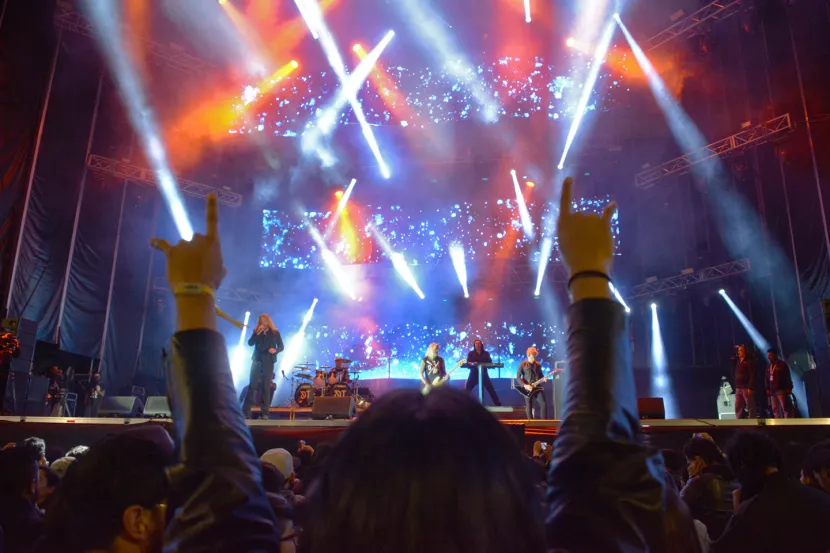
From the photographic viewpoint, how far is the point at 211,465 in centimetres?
105

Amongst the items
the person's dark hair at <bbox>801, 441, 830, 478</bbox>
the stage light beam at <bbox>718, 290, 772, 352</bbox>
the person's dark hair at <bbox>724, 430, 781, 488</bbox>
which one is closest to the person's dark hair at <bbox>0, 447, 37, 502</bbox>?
the person's dark hair at <bbox>724, 430, 781, 488</bbox>

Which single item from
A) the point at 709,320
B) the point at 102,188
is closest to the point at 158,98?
the point at 102,188

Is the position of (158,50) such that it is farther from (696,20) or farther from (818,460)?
(818,460)

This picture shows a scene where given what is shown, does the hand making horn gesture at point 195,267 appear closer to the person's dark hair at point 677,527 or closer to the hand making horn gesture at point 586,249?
the hand making horn gesture at point 586,249

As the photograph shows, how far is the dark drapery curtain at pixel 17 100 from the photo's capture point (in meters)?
12.2

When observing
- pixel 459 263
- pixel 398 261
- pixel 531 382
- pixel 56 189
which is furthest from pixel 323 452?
pixel 398 261

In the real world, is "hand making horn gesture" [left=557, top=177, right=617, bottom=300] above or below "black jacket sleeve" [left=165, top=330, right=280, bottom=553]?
above

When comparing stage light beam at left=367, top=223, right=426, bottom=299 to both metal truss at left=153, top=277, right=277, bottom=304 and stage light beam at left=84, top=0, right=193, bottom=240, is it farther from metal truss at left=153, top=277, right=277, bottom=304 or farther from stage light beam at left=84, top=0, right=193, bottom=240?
stage light beam at left=84, top=0, right=193, bottom=240

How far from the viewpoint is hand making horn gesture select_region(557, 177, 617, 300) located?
3.64 feet

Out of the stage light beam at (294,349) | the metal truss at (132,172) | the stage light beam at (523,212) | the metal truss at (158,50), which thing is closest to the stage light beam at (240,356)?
the stage light beam at (294,349)

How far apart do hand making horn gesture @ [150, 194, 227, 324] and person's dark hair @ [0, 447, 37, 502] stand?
2.31 metres

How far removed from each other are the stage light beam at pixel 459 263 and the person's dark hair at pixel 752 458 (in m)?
14.7

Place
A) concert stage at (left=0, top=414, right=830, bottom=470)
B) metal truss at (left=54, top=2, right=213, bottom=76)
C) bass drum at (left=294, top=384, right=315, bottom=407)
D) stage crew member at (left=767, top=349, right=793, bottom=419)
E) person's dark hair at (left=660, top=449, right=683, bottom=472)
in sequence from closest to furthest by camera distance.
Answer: person's dark hair at (left=660, top=449, right=683, bottom=472), concert stage at (left=0, top=414, right=830, bottom=470), stage crew member at (left=767, top=349, right=793, bottom=419), bass drum at (left=294, top=384, right=315, bottom=407), metal truss at (left=54, top=2, right=213, bottom=76)

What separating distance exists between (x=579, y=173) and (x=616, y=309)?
17677 mm
